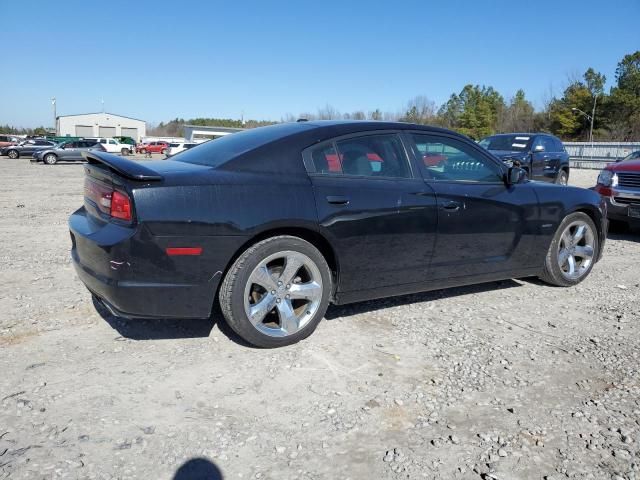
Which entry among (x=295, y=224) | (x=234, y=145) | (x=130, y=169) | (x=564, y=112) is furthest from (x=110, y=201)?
(x=564, y=112)

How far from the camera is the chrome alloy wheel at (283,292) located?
3.25m

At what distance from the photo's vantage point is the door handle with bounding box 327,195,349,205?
3.43 meters

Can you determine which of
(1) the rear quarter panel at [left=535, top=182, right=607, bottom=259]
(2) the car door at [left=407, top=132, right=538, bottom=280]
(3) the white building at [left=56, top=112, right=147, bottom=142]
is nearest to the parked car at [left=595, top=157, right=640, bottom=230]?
(1) the rear quarter panel at [left=535, top=182, right=607, bottom=259]

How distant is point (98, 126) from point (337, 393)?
326 feet

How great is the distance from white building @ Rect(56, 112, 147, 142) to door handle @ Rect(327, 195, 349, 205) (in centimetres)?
9113

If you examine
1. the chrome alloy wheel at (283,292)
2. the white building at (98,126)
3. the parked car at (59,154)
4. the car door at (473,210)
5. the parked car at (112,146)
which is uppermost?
the white building at (98,126)

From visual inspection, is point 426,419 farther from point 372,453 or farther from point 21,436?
point 21,436

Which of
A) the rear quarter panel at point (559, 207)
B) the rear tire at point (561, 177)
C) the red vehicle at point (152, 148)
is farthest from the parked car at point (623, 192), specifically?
the red vehicle at point (152, 148)

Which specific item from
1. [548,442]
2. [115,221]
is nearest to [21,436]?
[115,221]

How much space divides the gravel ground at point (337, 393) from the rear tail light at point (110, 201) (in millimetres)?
914

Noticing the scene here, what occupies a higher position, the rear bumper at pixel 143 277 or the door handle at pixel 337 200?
the door handle at pixel 337 200

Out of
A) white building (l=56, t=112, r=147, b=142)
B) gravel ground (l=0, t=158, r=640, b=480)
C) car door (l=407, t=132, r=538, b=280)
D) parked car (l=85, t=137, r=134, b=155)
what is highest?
white building (l=56, t=112, r=147, b=142)

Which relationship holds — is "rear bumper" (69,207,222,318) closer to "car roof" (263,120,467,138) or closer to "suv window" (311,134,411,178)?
"suv window" (311,134,411,178)

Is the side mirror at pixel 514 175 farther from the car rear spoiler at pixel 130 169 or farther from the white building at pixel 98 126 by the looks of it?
the white building at pixel 98 126
